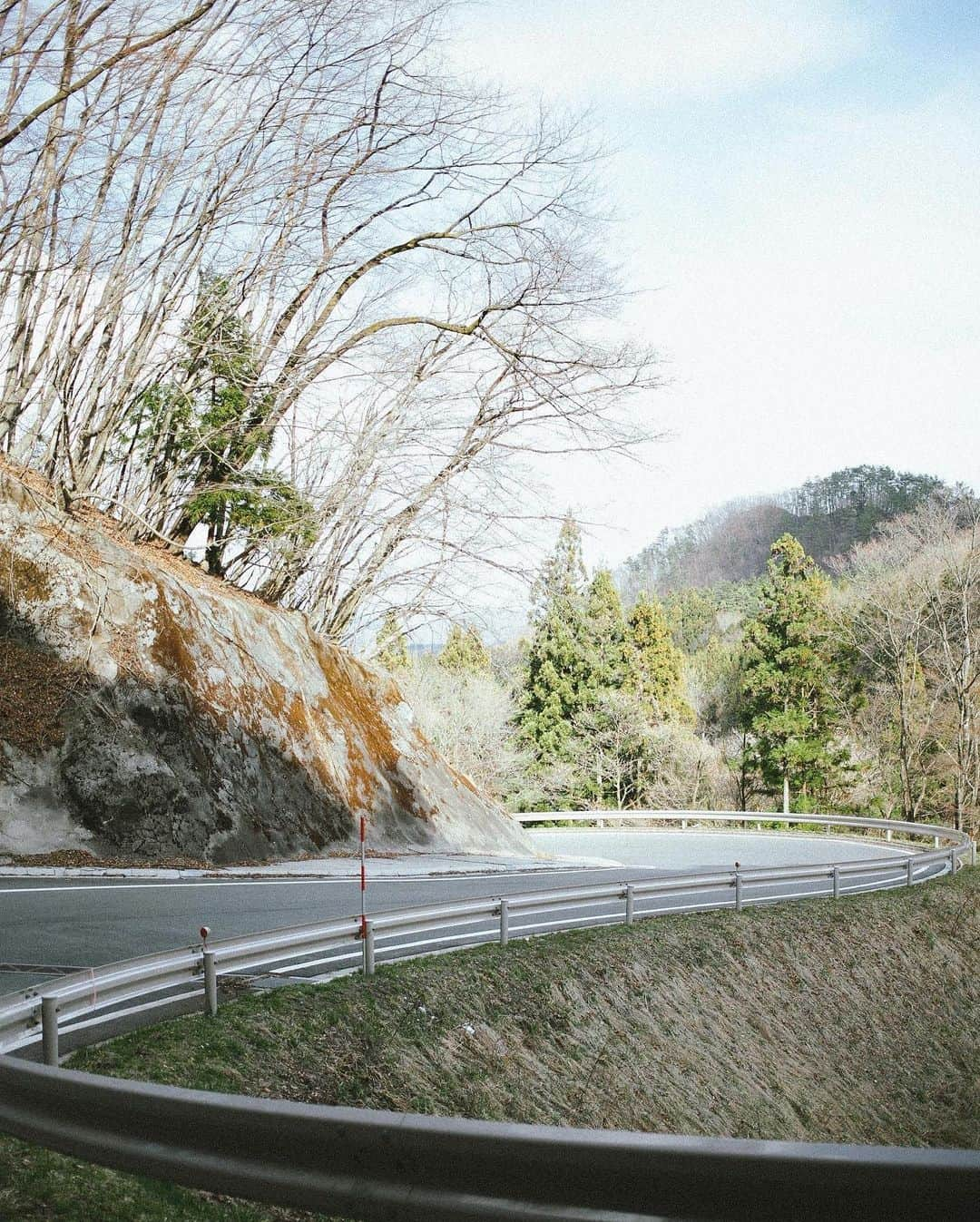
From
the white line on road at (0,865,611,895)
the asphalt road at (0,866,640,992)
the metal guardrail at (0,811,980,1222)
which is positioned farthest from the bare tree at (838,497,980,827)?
the metal guardrail at (0,811,980,1222)

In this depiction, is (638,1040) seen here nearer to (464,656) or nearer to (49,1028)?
(49,1028)

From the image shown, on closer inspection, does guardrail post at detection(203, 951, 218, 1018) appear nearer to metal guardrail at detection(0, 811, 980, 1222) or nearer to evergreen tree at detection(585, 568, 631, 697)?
metal guardrail at detection(0, 811, 980, 1222)

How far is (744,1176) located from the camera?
2.22m

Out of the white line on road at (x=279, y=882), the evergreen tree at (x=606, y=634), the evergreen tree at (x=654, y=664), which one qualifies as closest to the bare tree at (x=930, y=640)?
the evergreen tree at (x=654, y=664)

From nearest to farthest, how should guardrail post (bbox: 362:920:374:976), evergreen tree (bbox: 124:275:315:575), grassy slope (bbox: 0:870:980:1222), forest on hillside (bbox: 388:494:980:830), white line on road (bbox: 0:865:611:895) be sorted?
grassy slope (bbox: 0:870:980:1222)
guardrail post (bbox: 362:920:374:976)
white line on road (bbox: 0:865:611:895)
evergreen tree (bbox: 124:275:315:575)
forest on hillside (bbox: 388:494:980:830)

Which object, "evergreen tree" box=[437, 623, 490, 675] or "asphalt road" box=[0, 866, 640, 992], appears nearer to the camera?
"asphalt road" box=[0, 866, 640, 992]

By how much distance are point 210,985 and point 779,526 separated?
136633 millimetres

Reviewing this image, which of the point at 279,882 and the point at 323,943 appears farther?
the point at 279,882

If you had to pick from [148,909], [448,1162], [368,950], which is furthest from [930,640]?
[448,1162]

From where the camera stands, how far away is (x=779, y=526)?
456ft

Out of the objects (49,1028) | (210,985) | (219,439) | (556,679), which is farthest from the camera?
(556,679)

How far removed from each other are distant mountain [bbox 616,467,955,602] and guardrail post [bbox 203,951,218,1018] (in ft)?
308

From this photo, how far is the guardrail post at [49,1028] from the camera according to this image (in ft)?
20.8

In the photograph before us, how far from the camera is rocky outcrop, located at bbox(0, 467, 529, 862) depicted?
643 inches
